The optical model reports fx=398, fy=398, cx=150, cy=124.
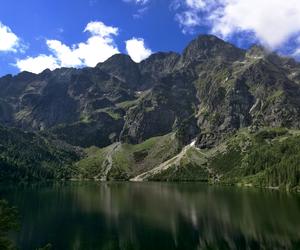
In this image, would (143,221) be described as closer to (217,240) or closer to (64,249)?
(217,240)

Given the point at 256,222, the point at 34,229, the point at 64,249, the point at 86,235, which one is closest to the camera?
the point at 64,249

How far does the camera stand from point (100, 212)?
13188cm

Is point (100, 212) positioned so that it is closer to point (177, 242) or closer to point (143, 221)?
point (143, 221)

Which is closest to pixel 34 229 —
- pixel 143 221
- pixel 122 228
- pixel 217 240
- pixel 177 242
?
pixel 122 228

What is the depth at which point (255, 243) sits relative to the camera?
8069 centimetres

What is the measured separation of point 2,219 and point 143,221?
278 feet

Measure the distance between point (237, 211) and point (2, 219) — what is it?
110088mm

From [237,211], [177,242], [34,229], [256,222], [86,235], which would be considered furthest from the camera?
[237,211]

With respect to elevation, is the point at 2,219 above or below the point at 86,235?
above

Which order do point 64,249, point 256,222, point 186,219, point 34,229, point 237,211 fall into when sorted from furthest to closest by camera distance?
point 237,211, point 186,219, point 256,222, point 34,229, point 64,249

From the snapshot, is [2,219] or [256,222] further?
Answer: [256,222]

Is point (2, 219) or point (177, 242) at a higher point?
point (2, 219)

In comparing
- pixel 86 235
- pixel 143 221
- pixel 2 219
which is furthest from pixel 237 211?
pixel 2 219

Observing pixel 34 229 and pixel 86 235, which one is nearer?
pixel 86 235
